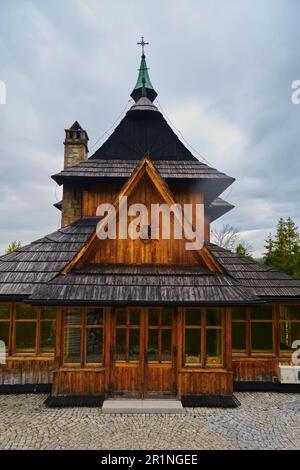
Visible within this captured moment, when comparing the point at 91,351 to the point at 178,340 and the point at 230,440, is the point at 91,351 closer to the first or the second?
the point at 178,340

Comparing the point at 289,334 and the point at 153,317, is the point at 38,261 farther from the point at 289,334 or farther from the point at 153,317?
the point at 289,334

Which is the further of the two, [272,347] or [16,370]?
[272,347]

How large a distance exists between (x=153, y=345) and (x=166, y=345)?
1.15ft

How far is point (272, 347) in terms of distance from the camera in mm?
9023

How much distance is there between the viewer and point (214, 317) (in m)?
7.92

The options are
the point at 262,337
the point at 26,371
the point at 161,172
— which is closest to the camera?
the point at 26,371

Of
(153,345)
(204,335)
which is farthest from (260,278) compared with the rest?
(153,345)

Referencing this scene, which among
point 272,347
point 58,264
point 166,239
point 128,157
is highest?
point 128,157

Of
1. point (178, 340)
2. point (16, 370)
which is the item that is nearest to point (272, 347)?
point (178, 340)

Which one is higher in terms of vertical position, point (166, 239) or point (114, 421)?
point (166, 239)

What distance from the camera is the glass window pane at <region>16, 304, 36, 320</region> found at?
28.2ft

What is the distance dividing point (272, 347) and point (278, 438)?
3581 millimetres

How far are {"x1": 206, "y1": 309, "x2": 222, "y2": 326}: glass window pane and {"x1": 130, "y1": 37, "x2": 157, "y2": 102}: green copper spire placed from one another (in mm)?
12769

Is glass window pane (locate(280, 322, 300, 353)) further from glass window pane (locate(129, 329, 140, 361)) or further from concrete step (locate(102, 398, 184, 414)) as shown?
glass window pane (locate(129, 329, 140, 361))
